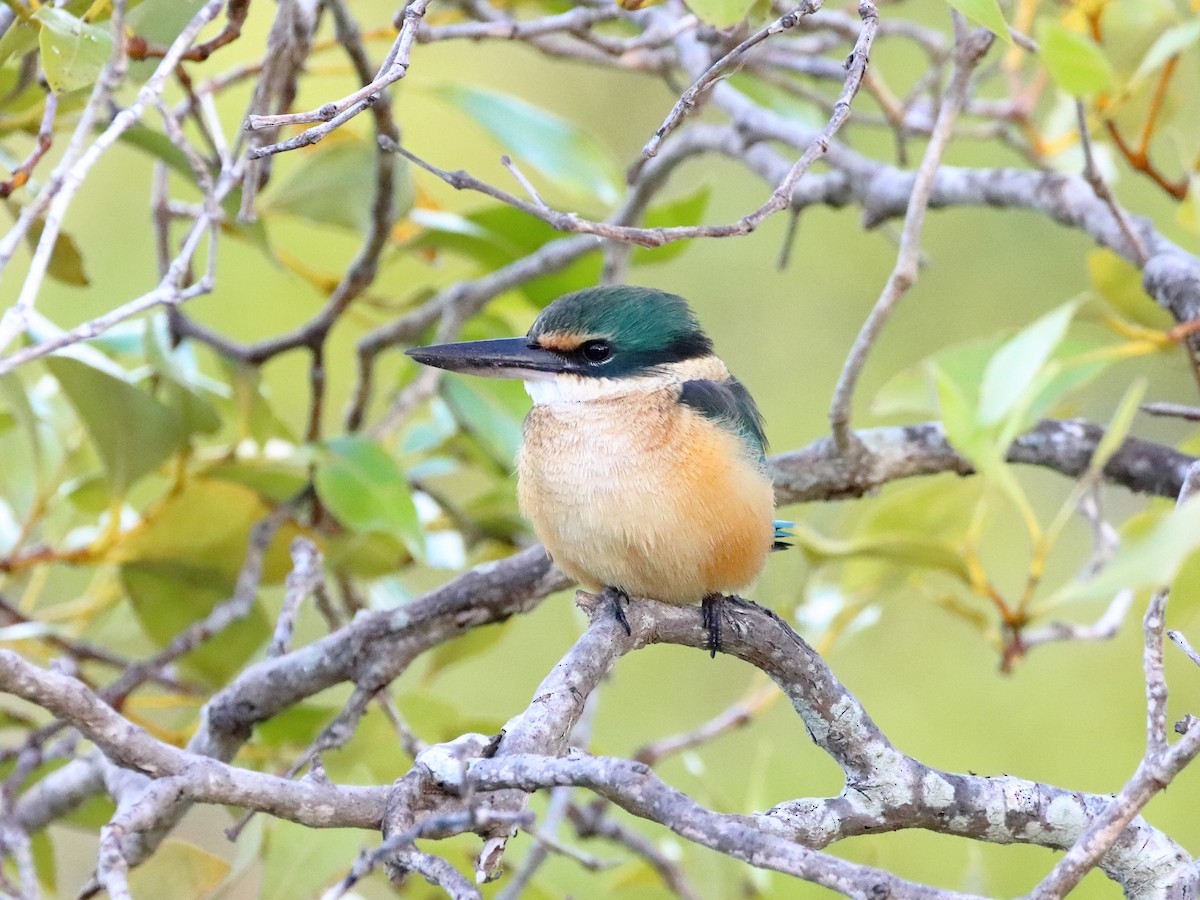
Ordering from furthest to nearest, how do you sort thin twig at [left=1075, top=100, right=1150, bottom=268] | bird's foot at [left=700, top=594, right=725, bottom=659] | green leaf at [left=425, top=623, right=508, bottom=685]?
1. green leaf at [left=425, top=623, right=508, bottom=685]
2. thin twig at [left=1075, top=100, right=1150, bottom=268]
3. bird's foot at [left=700, top=594, right=725, bottom=659]

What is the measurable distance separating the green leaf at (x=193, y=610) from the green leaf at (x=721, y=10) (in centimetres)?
140

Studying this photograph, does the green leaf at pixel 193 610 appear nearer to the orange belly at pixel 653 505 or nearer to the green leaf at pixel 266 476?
the green leaf at pixel 266 476

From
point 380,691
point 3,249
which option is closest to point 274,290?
point 380,691

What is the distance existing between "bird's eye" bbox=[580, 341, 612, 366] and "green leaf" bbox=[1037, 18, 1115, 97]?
80 centimetres

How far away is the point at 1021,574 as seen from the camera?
4555 millimetres

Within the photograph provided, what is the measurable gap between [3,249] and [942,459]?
5.03 ft

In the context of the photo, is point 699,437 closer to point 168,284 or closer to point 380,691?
point 380,691

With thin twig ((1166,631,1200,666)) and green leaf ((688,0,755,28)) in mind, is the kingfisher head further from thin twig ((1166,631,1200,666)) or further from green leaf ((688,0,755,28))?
thin twig ((1166,631,1200,666))

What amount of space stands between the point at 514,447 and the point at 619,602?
0.76 m

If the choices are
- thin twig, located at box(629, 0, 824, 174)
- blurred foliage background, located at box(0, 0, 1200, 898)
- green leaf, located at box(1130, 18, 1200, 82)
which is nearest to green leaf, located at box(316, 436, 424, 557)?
blurred foliage background, located at box(0, 0, 1200, 898)

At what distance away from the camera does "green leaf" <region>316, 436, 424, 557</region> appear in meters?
2.25

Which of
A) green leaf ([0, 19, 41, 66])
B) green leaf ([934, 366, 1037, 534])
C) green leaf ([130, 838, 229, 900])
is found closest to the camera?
green leaf ([934, 366, 1037, 534])

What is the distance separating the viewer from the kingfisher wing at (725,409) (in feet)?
6.91

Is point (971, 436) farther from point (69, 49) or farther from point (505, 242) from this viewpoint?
point (505, 242)
